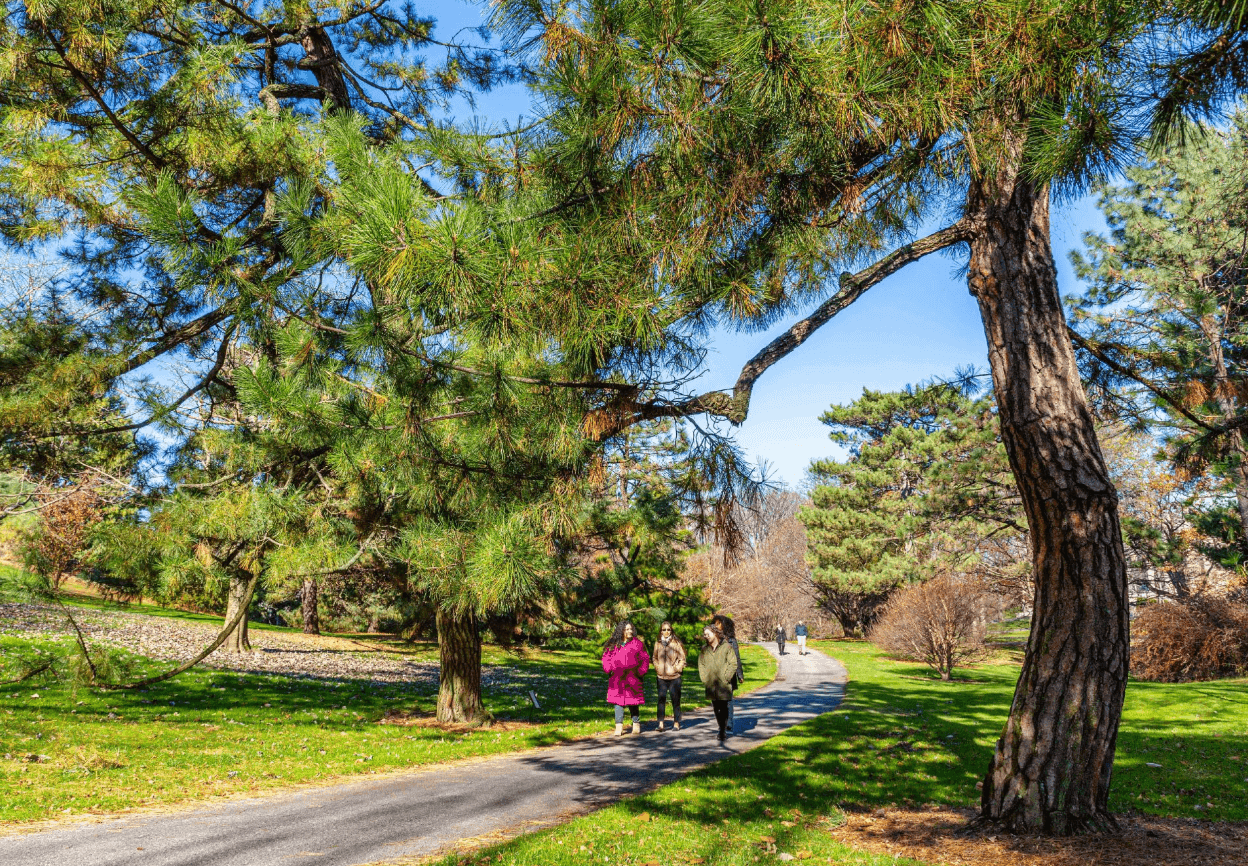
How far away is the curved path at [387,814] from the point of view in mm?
4562

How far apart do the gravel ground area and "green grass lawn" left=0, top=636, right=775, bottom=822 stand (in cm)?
135

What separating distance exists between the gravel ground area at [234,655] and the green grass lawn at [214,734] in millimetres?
1348

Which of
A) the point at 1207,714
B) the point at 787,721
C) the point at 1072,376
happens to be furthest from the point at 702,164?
the point at 1207,714

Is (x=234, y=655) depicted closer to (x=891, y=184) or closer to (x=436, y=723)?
(x=436, y=723)

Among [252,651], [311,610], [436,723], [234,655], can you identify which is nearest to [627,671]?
[436,723]

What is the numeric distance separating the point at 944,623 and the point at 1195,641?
6.09 metres

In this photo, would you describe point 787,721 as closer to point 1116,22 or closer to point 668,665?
point 668,665

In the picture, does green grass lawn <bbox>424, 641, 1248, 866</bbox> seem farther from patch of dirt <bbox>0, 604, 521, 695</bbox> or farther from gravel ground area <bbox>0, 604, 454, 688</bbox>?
gravel ground area <bbox>0, 604, 454, 688</bbox>

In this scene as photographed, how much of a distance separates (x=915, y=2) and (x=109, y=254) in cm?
664

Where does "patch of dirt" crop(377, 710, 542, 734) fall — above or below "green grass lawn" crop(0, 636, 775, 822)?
below

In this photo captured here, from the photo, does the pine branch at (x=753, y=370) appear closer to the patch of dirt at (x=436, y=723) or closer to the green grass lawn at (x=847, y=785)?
the green grass lawn at (x=847, y=785)

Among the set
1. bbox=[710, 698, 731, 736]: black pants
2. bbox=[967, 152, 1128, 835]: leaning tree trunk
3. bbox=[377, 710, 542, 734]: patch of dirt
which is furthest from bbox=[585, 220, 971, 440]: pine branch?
bbox=[377, 710, 542, 734]: patch of dirt

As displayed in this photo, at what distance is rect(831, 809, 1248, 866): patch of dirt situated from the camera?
3.81 meters

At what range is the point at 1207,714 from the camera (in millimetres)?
11742
